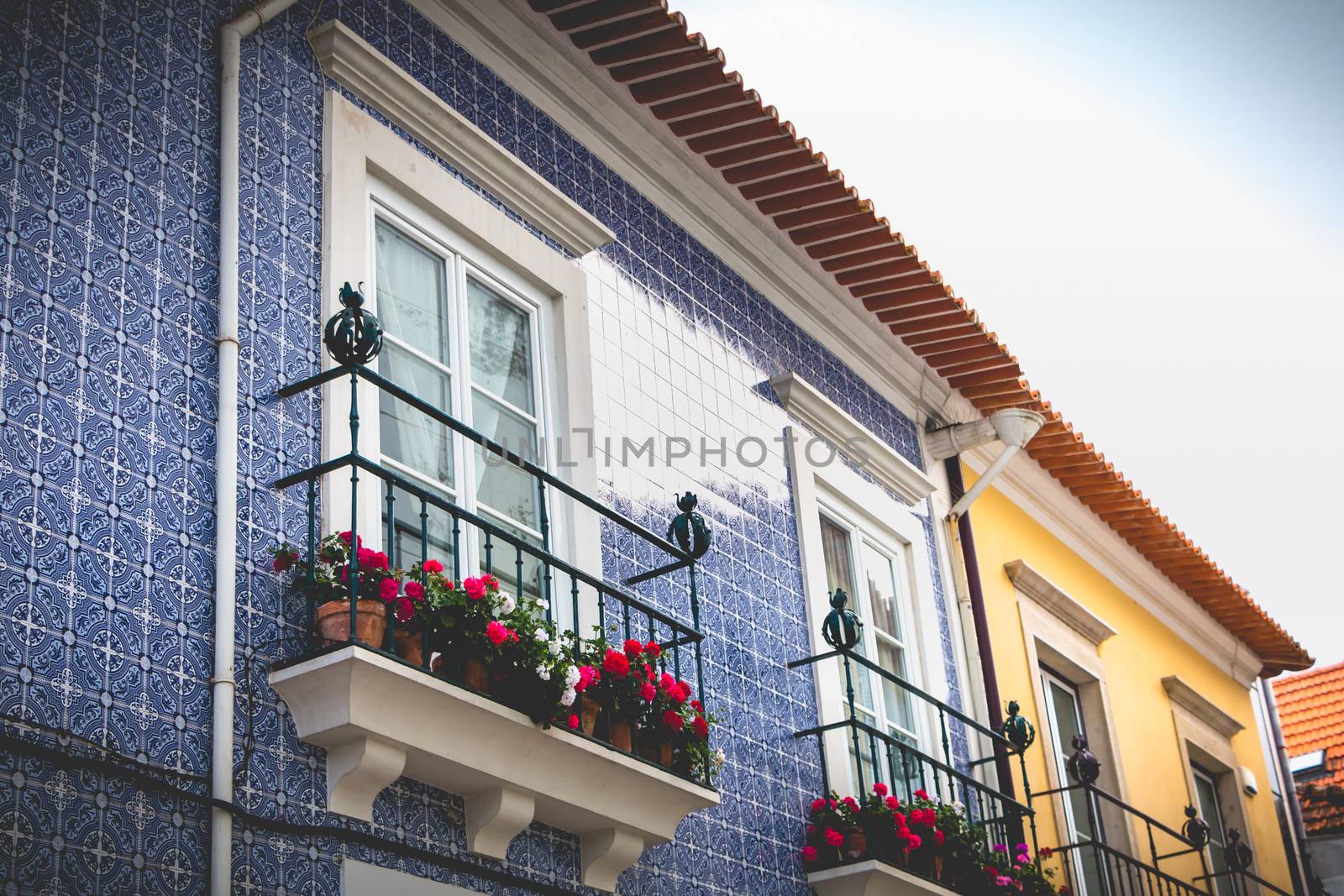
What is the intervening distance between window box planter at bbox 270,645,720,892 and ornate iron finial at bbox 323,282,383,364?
0.98 m

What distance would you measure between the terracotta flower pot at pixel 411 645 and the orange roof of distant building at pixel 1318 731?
13.3 m

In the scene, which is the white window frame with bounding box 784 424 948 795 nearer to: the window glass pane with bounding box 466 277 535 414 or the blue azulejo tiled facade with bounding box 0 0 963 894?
the blue azulejo tiled facade with bounding box 0 0 963 894

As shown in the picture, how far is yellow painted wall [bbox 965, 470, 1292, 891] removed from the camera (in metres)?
10.8

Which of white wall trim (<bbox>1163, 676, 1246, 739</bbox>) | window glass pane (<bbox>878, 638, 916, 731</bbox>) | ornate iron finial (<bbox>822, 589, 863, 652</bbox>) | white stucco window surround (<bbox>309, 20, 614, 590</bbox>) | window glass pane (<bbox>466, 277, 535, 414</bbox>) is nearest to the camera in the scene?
white stucco window surround (<bbox>309, 20, 614, 590</bbox>)

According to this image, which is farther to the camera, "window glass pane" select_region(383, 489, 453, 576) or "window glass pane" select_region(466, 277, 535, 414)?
"window glass pane" select_region(466, 277, 535, 414)

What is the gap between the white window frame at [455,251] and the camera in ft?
19.2

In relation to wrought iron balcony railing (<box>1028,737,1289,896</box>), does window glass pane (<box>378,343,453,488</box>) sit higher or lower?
higher

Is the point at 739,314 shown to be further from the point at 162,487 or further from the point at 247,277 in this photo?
the point at 162,487

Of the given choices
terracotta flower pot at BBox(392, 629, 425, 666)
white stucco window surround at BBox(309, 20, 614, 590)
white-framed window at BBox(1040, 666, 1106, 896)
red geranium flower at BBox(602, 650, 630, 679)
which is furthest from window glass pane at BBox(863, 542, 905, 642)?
terracotta flower pot at BBox(392, 629, 425, 666)

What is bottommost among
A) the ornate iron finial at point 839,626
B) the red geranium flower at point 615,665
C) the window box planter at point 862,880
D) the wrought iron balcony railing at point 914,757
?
the window box planter at point 862,880

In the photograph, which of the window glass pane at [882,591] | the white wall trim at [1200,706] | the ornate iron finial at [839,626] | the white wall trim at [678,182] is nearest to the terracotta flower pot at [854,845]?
the ornate iron finial at [839,626]

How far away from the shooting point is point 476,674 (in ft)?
17.9

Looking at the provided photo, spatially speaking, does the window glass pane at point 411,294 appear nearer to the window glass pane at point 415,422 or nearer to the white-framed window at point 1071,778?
the window glass pane at point 415,422

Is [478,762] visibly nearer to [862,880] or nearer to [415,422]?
[415,422]
